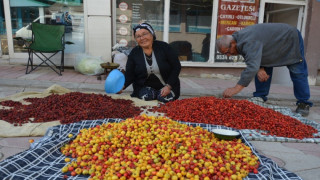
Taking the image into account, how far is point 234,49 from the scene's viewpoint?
337cm

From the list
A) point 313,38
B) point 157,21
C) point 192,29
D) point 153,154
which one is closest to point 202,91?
point 192,29

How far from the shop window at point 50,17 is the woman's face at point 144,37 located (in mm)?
3381

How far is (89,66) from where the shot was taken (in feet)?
18.9

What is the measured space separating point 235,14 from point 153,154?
5.40 metres

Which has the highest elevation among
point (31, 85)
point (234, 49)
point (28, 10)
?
point (28, 10)

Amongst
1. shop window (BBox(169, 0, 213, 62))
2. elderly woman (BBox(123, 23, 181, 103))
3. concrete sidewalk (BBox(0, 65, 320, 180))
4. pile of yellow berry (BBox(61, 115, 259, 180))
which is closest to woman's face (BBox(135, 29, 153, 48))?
elderly woman (BBox(123, 23, 181, 103))

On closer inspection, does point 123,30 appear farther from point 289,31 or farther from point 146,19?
point 289,31

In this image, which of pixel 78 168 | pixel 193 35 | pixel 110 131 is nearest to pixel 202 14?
pixel 193 35

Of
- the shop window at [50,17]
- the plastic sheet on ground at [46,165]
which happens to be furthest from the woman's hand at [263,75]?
the shop window at [50,17]

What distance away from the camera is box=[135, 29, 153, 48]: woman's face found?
11.1ft

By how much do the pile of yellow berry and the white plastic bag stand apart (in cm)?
352

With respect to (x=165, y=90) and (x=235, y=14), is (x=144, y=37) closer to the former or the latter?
(x=165, y=90)

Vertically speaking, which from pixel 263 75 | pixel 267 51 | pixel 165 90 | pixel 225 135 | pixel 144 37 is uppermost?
pixel 144 37

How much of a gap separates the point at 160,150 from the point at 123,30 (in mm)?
4873
